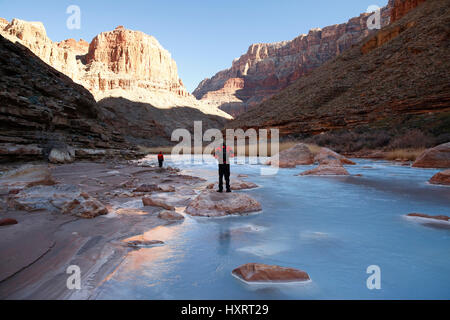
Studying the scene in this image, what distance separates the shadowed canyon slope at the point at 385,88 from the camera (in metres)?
20.8

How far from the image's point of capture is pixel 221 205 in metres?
4.77

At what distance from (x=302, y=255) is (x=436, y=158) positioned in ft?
37.8

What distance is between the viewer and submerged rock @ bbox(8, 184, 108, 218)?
4.11 meters

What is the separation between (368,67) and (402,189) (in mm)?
28853

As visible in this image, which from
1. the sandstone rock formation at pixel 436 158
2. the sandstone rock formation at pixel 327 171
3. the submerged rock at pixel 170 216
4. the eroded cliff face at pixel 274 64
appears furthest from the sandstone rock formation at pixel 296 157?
the eroded cliff face at pixel 274 64

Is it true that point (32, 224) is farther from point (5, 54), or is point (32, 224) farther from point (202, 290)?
point (5, 54)

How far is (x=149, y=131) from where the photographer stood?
65688mm

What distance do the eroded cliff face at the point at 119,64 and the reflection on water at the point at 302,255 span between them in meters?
76.3

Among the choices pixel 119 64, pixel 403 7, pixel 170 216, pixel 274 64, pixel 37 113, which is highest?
pixel 274 64

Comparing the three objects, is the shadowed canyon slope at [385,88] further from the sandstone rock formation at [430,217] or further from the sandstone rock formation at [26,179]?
the sandstone rock formation at [26,179]

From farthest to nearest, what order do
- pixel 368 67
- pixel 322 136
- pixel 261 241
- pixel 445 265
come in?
pixel 368 67, pixel 322 136, pixel 261 241, pixel 445 265

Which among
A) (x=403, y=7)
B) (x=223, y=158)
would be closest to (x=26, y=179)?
(x=223, y=158)

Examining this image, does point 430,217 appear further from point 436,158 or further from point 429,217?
point 436,158
